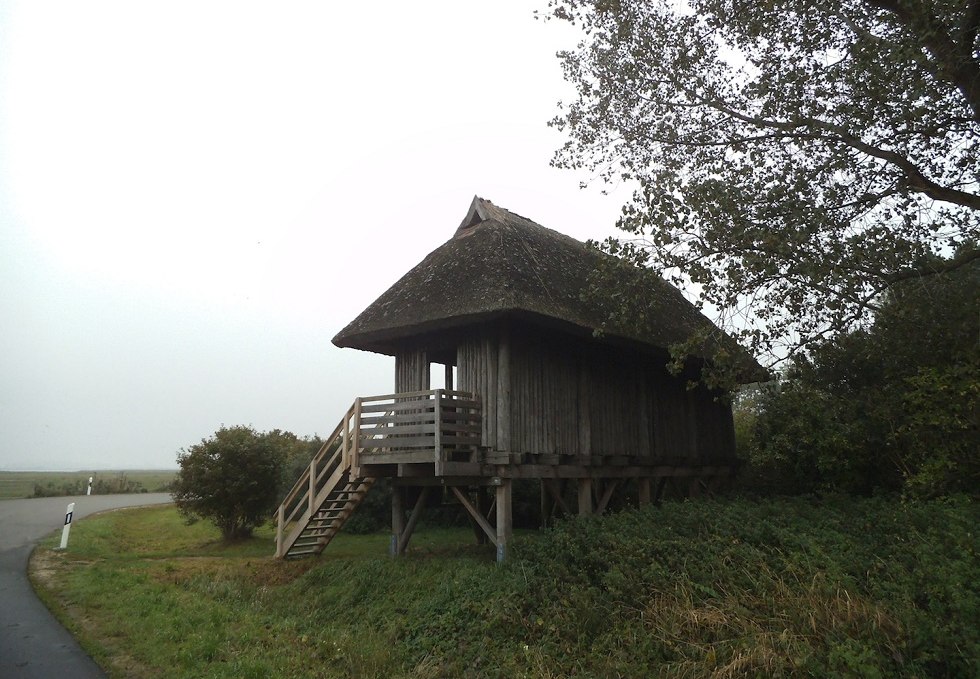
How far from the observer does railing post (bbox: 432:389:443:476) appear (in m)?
11.0

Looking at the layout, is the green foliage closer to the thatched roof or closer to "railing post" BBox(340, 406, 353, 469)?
the thatched roof

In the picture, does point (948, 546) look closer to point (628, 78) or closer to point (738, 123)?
point (738, 123)

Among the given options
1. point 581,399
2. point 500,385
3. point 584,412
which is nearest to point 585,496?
point 584,412

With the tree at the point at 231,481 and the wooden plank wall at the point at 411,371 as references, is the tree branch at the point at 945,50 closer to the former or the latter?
the wooden plank wall at the point at 411,371

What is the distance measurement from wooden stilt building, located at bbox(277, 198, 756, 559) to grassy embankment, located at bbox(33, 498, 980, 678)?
1.96m

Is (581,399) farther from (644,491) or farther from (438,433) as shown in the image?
(438,433)

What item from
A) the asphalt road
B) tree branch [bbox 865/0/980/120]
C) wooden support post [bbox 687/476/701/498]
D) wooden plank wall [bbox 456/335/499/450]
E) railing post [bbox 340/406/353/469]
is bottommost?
the asphalt road

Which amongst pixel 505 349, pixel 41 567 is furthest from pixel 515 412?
pixel 41 567

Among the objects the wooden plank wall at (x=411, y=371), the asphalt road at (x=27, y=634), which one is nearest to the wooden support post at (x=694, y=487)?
the wooden plank wall at (x=411, y=371)

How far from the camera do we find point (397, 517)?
46.8 feet

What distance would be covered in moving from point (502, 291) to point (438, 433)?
265 cm

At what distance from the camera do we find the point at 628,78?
11.2 m

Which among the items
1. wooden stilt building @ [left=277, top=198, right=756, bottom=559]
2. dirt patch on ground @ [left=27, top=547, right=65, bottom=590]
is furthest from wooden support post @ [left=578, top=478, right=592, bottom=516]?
dirt patch on ground @ [left=27, top=547, right=65, bottom=590]

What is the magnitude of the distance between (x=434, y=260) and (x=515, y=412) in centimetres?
401
